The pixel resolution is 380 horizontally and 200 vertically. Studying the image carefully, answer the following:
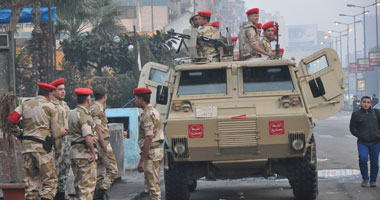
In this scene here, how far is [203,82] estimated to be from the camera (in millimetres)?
11688

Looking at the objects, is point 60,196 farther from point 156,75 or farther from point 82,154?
point 156,75

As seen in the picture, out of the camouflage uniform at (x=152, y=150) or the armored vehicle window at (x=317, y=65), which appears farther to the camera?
the armored vehicle window at (x=317, y=65)

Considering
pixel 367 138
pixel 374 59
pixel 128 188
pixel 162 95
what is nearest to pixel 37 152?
pixel 162 95

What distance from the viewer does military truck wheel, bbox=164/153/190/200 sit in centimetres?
1112

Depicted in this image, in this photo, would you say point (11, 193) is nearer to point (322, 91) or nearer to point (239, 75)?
point (239, 75)

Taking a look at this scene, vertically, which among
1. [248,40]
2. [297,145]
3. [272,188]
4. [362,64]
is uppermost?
[362,64]

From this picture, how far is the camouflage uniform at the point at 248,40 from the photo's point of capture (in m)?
12.8

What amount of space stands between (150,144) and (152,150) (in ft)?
0.48

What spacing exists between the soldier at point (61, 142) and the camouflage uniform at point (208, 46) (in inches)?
124

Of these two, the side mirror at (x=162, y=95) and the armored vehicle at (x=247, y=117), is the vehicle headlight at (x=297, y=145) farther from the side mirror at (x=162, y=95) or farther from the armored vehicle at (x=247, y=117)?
the side mirror at (x=162, y=95)

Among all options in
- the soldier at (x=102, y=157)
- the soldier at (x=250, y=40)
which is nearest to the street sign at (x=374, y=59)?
the soldier at (x=250, y=40)

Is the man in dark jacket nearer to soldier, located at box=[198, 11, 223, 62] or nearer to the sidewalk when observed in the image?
soldier, located at box=[198, 11, 223, 62]

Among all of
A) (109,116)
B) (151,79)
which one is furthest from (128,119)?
(151,79)

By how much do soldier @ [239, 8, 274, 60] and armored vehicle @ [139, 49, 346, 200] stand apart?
0.78 metres
